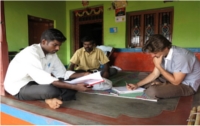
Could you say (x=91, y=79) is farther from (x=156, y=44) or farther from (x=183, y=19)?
(x=183, y=19)

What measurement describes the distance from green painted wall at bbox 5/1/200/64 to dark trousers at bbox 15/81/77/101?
348 centimetres

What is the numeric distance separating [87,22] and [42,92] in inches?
182

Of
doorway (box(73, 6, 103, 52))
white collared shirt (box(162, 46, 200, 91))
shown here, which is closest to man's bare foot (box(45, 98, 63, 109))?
white collared shirt (box(162, 46, 200, 91))

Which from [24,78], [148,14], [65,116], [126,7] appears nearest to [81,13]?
[126,7]

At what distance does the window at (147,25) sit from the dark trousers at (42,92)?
11.8 feet

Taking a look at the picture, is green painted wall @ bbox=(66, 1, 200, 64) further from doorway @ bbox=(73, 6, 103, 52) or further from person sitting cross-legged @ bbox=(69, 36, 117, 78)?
person sitting cross-legged @ bbox=(69, 36, 117, 78)

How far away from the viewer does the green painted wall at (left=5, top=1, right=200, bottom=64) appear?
13.7ft

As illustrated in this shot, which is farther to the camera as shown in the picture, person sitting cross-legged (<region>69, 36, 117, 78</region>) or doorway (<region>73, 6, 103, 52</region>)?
doorway (<region>73, 6, 103, 52</region>)

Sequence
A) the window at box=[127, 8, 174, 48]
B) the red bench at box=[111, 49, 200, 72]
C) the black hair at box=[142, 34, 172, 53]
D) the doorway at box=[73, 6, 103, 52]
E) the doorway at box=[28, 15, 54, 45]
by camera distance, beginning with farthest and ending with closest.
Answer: the doorway at box=[73, 6, 103, 52], the doorway at box=[28, 15, 54, 45], the window at box=[127, 8, 174, 48], the red bench at box=[111, 49, 200, 72], the black hair at box=[142, 34, 172, 53]

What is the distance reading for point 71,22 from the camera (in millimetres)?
6230

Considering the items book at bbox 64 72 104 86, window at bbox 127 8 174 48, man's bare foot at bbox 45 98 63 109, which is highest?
window at bbox 127 8 174 48

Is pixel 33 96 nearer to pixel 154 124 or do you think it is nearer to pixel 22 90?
pixel 22 90

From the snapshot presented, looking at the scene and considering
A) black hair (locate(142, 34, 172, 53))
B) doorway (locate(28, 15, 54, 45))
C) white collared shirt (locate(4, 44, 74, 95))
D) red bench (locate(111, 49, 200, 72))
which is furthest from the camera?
doorway (locate(28, 15, 54, 45))

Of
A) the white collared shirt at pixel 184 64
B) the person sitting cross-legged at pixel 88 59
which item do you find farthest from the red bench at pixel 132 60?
the white collared shirt at pixel 184 64
